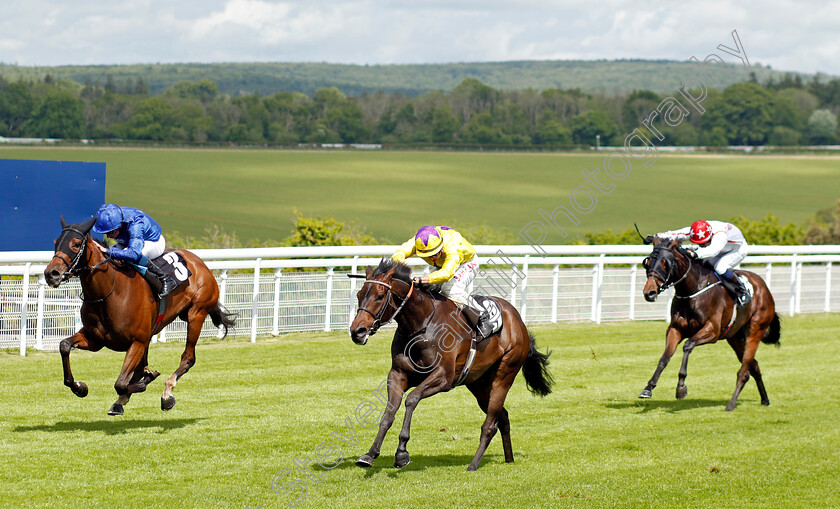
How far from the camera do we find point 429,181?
4678 centimetres

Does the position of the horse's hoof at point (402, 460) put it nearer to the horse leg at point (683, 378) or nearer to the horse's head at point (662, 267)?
the horse leg at point (683, 378)

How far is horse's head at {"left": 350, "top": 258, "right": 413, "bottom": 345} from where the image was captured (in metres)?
4.53

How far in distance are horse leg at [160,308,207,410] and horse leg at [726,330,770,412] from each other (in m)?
4.44

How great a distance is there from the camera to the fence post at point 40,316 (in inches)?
326

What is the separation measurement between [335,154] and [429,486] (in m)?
50.9

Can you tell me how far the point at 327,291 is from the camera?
1016 cm

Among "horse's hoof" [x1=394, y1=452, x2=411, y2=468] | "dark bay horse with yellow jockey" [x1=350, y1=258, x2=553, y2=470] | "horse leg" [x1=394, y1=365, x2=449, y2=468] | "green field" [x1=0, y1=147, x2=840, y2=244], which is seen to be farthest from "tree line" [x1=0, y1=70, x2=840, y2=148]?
"horse's hoof" [x1=394, y1=452, x2=411, y2=468]

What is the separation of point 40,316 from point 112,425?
2906 millimetres

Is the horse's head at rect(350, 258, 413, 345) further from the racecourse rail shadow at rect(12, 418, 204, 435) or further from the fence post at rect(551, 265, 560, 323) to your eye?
the fence post at rect(551, 265, 560, 323)

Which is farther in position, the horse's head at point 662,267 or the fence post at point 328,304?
the fence post at point 328,304

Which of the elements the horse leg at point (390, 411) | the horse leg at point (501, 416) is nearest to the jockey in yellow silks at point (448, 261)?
the horse leg at point (501, 416)

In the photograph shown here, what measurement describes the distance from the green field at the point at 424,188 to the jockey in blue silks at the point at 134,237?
20063mm

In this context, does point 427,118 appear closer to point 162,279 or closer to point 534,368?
point 162,279

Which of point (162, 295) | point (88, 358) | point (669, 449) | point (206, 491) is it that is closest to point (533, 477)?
point (669, 449)
